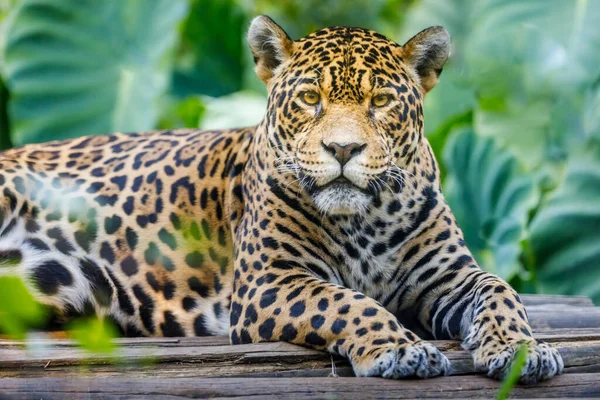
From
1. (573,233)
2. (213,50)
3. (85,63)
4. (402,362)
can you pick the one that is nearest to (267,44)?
(402,362)

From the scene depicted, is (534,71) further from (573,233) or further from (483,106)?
(573,233)

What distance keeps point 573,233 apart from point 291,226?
3972 mm

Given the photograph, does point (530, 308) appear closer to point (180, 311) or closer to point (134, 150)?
point (180, 311)

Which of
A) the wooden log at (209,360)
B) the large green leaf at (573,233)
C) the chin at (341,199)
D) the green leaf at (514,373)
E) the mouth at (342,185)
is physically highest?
the green leaf at (514,373)

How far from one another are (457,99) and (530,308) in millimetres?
5298

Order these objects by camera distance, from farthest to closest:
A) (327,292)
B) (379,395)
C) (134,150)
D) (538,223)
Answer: (538,223)
(134,150)
(327,292)
(379,395)

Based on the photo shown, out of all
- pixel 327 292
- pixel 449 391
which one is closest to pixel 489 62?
pixel 327 292

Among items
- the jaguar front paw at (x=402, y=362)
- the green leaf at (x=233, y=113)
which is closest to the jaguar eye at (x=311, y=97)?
the jaguar front paw at (x=402, y=362)

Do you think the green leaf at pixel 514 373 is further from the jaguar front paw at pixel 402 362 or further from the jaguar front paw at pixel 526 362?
the jaguar front paw at pixel 526 362

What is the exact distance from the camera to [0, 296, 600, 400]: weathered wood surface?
351cm

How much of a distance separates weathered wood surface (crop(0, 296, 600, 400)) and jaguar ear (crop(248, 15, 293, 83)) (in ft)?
5.49

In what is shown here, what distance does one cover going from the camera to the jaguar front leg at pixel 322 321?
3.92m

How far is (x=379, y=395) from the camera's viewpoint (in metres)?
3.68

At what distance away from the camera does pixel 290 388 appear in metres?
3.63
